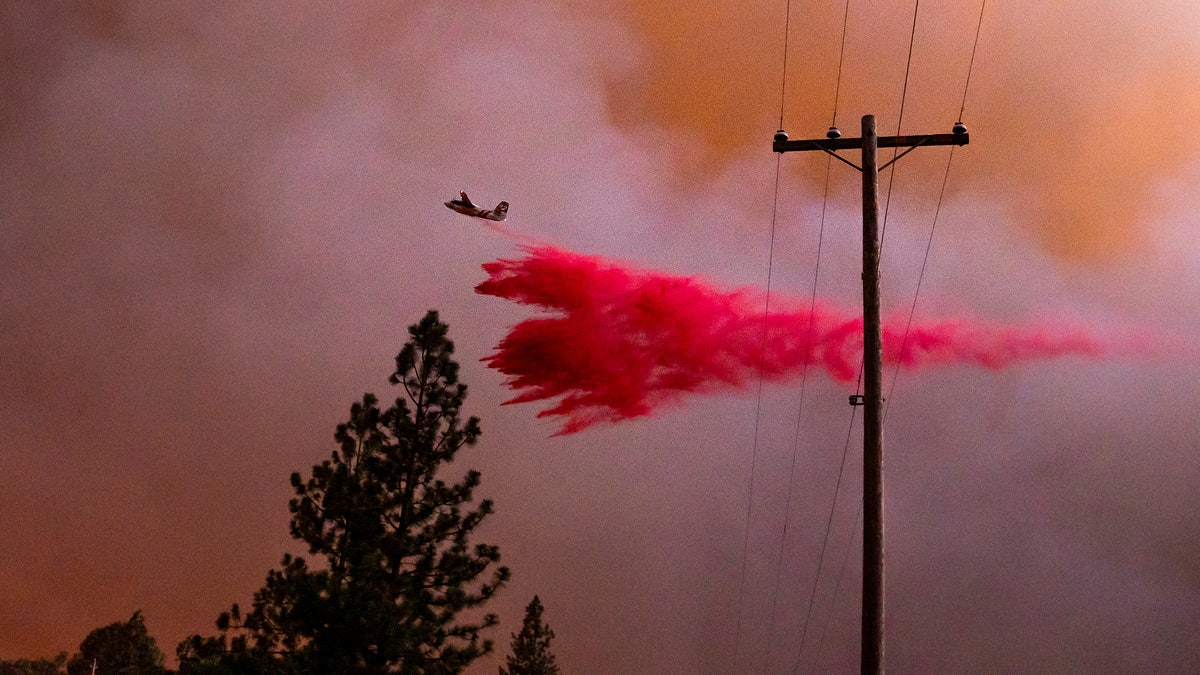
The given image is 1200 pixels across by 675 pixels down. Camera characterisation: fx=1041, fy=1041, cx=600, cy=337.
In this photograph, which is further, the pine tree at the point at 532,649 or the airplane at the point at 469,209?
the pine tree at the point at 532,649

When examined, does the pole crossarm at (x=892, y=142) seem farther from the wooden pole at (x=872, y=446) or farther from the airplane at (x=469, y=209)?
the airplane at (x=469, y=209)

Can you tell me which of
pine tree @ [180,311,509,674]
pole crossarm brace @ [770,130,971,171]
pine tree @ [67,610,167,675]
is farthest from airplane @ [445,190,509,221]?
pine tree @ [67,610,167,675]

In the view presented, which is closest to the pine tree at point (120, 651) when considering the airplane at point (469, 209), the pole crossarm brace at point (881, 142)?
the airplane at point (469, 209)

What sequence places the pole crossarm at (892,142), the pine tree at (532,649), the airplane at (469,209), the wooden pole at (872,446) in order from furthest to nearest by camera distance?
the pine tree at (532,649) → the airplane at (469,209) → the pole crossarm at (892,142) → the wooden pole at (872,446)

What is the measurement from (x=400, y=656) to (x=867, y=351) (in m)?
20.4

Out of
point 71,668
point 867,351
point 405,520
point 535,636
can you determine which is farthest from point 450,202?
point 71,668

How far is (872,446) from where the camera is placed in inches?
571

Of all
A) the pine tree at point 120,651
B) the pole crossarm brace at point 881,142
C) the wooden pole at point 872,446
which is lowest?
the wooden pole at point 872,446

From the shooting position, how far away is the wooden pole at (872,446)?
46.0ft

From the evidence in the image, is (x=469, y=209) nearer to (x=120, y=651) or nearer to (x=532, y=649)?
(x=532, y=649)

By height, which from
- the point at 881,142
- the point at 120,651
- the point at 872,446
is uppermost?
the point at 120,651

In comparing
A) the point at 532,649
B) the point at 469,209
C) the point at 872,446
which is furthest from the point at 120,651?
the point at 872,446

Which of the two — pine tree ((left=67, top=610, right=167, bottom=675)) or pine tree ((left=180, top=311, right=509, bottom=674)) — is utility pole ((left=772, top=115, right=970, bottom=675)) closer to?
pine tree ((left=180, top=311, right=509, bottom=674))

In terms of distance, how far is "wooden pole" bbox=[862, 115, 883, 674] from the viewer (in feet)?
46.0
